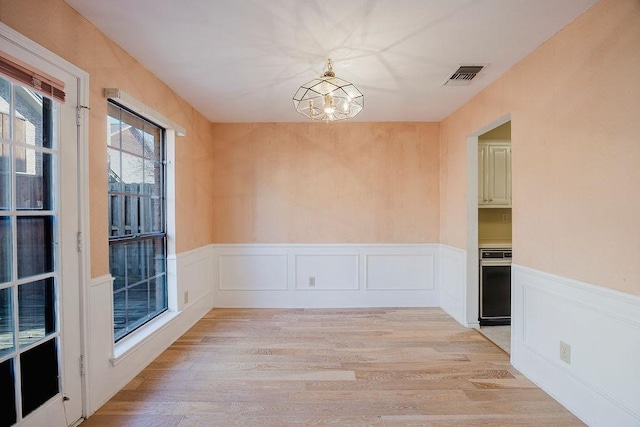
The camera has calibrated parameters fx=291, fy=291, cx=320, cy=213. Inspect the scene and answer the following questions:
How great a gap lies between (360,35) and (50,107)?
6.58 ft

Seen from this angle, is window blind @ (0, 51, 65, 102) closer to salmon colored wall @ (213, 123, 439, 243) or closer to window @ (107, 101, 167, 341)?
window @ (107, 101, 167, 341)

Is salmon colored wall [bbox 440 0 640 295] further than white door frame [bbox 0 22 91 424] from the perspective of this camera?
No

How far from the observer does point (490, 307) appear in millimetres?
3447

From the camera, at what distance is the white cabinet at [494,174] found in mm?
3686

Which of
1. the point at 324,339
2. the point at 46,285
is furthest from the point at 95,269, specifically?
the point at 324,339

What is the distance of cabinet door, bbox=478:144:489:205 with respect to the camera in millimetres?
3682

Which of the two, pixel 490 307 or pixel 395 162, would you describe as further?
pixel 395 162

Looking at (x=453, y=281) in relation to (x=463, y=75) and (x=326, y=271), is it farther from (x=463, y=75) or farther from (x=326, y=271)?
(x=463, y=75)

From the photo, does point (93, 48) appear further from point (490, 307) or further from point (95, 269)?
point (490, 307)

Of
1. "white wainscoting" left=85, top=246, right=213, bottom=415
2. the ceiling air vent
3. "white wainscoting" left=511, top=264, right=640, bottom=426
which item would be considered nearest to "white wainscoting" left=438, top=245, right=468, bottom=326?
"white wainscoting" left=511, top=264, right=640, bottom=426

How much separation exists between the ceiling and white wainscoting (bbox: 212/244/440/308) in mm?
2099

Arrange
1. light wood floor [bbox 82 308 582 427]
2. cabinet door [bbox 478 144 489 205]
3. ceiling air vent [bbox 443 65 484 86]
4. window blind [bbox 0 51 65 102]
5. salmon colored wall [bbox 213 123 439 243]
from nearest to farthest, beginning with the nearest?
window blind [bbox 0 51 65 102] < light wood floor [bbox 82 308 582 427] < ceiling air vent [bbox 443 65 484 86] < cabinet door [bbox 478 144 489 205] < salmon colored wall [bbox 213 123 439 243]

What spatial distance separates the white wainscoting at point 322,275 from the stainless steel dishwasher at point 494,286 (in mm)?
759

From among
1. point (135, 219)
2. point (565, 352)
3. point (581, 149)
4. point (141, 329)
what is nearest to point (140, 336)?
point (141, 329)
